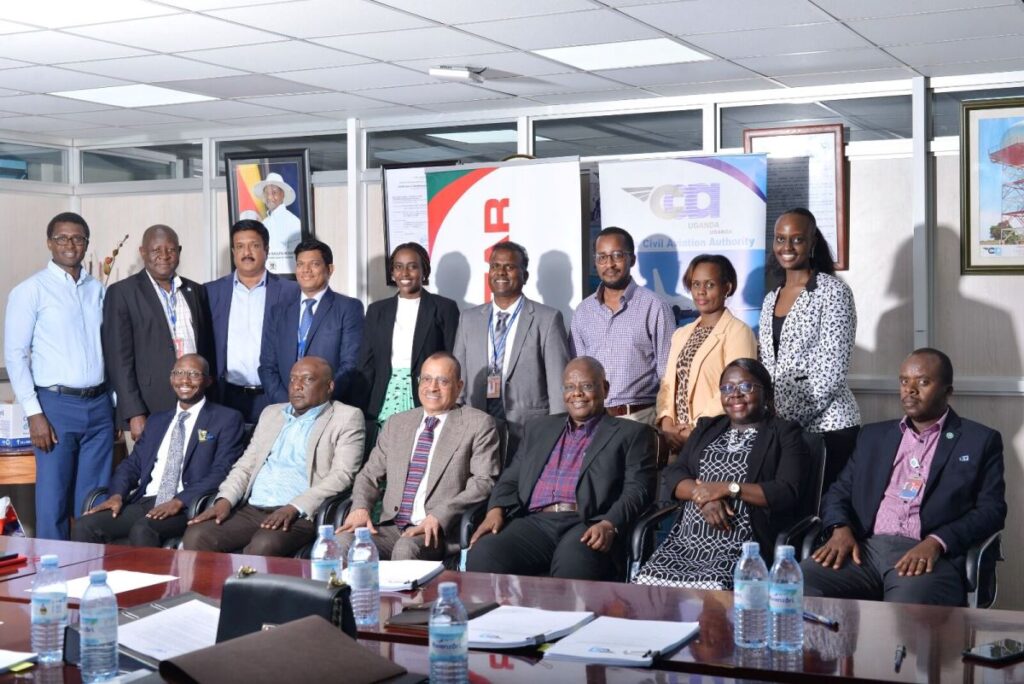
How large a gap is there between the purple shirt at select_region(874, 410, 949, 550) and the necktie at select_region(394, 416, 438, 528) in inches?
79.0

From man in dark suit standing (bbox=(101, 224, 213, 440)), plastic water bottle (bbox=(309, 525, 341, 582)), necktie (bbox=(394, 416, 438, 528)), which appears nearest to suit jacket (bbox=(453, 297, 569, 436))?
necktie (bbox=(394, 416, 438, 528))

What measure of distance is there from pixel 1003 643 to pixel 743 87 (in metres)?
4.55

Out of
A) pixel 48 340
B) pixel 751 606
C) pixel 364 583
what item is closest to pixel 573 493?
pixel 364 583

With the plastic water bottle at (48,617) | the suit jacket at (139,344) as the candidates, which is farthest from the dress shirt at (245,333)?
the plastic water bottle at (48,617)

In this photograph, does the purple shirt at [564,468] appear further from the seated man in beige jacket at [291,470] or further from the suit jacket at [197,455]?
the suit jacket at [197,455]

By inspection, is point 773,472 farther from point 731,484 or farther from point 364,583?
point 364,583

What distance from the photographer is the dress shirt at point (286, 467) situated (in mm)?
5953

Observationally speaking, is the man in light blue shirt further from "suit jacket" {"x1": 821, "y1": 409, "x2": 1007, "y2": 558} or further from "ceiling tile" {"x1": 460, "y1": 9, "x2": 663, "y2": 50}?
"suit jacket" {"x1": 821, "y1": 409, "x2": 1007, "y2": 558}

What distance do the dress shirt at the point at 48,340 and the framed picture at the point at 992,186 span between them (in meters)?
4.75

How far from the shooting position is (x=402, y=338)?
254 inches

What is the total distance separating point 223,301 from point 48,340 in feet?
3.19

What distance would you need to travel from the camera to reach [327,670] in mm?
2273

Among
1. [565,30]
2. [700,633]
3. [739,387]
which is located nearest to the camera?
[700,633]

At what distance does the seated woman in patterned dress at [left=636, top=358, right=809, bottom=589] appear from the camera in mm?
4883
